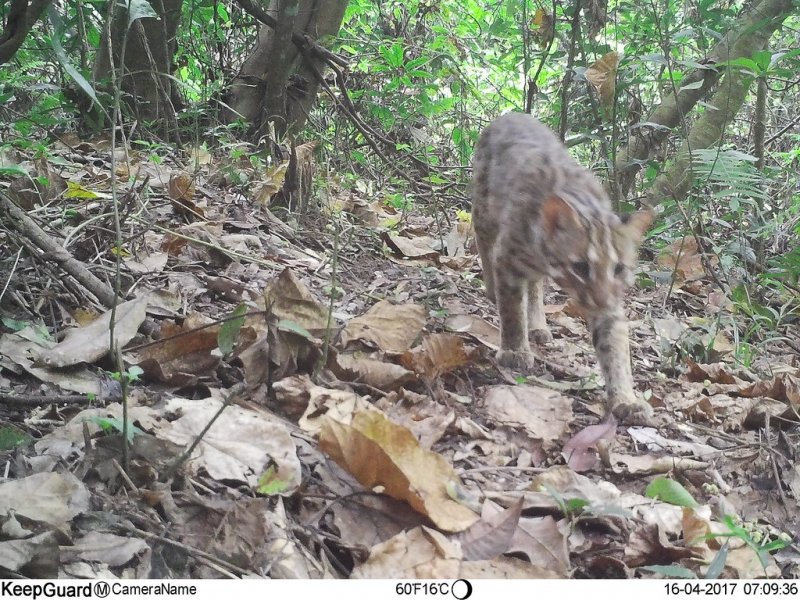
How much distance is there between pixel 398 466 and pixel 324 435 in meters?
0.32

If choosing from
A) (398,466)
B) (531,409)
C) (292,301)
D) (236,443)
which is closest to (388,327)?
(292,301)

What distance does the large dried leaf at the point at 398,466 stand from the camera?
213cm

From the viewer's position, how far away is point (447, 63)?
8.32m

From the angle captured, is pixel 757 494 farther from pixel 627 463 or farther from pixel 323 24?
pixel 323 24

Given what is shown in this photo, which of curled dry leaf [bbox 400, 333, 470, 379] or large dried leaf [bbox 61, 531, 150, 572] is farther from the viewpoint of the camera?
curled dry leaf [bbox 400, 333, 470, 379]

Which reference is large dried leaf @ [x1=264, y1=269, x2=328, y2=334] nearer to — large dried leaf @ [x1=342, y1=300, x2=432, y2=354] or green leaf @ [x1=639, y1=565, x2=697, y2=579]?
large dried leaf @ [x1=342, y1=300, x2=432, y2=354]

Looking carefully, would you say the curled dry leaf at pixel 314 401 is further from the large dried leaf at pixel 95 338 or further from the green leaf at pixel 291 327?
the large dried leaf at pixel 95 338

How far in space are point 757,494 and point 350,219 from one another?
168 inches

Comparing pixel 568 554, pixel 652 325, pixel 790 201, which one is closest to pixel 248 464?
pixel 568 554

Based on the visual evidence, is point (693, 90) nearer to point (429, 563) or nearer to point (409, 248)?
point (409, 248)

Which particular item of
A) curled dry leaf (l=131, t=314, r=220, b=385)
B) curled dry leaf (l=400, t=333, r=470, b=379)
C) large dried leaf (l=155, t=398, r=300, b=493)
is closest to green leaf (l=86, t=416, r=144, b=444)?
large dried leaf (l=155, t=398, r=300, b=493)

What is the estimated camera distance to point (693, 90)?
7.70m

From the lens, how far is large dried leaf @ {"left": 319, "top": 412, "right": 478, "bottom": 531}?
84.0 inches
